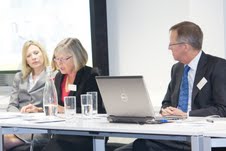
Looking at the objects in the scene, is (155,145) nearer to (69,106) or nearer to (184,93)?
(184,93)

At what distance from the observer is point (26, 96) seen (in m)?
4.45

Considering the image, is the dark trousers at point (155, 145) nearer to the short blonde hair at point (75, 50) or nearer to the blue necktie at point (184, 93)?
the blue necktie at point (184, 93)

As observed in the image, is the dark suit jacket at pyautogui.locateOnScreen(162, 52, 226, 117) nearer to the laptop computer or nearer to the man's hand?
the man's hand

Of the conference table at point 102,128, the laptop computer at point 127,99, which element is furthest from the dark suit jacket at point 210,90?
the laptop computer at point 127,99

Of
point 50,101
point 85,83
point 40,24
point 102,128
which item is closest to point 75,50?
point 85,83

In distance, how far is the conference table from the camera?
2.51 metres

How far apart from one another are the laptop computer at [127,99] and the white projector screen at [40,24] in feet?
6.83

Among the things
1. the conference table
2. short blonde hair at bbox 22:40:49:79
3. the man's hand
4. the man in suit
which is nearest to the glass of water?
the conference table

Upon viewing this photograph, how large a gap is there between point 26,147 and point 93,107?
883 mm

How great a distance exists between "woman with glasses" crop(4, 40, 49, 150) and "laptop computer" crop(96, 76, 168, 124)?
1.51m

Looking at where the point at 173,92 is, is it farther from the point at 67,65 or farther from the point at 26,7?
the point at 26,7

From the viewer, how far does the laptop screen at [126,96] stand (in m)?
2.76

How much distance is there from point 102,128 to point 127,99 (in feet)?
0.72

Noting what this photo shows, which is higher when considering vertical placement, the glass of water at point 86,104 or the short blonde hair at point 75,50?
the short blonde hair at point 75,50
